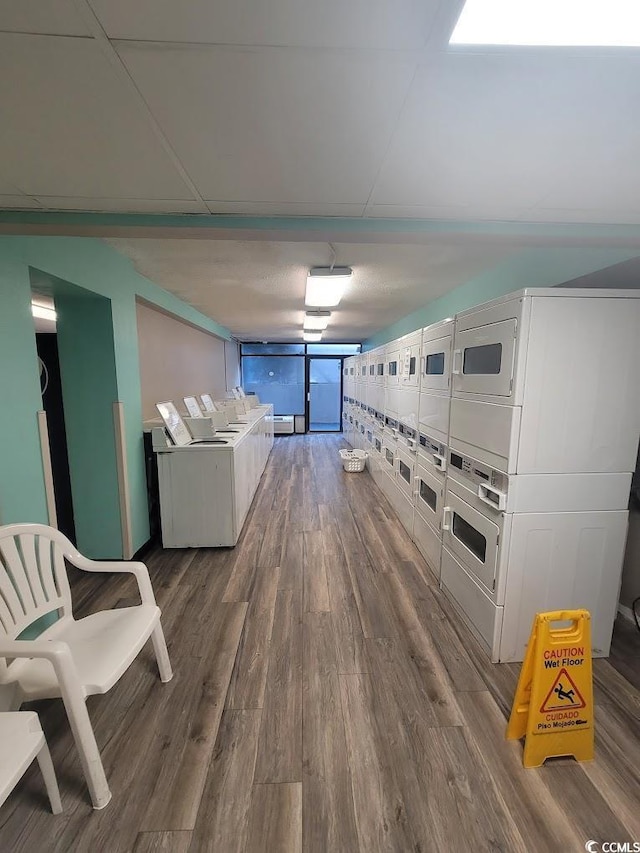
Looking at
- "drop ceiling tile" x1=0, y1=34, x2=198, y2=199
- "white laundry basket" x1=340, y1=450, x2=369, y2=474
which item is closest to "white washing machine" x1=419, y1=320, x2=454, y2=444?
"drop ceiling tile" x1=0, y1=34, x2=198, y2=199

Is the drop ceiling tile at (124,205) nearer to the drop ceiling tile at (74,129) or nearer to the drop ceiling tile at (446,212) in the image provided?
the drop ceiling tile at (74,129)

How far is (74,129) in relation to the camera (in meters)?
1.09

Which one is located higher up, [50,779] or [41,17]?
[41,17]

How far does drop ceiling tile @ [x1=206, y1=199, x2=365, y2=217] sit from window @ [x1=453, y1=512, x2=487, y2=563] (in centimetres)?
184

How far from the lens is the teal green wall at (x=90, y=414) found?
2.58 metres

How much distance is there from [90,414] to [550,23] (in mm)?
3067

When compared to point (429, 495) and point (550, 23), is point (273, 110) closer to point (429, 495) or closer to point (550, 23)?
point (550, 23)

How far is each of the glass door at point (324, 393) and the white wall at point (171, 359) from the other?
294 centimetres

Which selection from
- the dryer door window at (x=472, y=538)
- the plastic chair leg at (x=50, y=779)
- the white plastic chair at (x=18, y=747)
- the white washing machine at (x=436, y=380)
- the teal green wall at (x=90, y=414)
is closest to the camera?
the white plastic chair at (x=18, y=747)

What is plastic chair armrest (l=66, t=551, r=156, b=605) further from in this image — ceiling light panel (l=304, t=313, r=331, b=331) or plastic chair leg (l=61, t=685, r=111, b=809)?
ceiling light panel (l=304, t=313, r=331, b=331)

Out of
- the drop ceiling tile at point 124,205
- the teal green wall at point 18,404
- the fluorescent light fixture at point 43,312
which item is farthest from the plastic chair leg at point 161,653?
the fluorescent light fixture at point 43,312

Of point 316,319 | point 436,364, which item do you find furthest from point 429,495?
point 316,319

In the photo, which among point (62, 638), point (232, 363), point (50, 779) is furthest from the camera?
point (232, 363)

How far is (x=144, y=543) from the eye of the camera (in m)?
3.05
